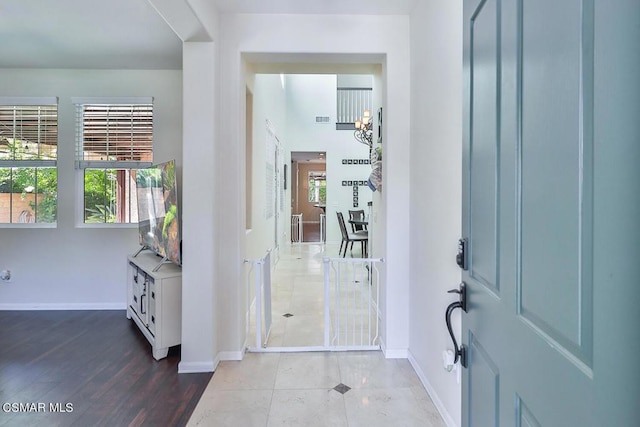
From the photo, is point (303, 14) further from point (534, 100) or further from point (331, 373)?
point (331, 373)

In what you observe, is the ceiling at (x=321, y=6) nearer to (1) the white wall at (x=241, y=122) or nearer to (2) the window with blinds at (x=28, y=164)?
(1) the white wall at (x=241, y=122)

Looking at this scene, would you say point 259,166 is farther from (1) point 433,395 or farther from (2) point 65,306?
(1) point 433,395

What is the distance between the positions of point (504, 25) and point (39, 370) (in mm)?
3645

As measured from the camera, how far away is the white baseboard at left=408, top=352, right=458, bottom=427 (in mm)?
1877

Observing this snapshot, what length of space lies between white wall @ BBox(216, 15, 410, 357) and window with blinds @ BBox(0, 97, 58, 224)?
107 inches

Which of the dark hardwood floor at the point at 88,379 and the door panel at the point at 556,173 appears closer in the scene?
the door panel at the point at 556,173

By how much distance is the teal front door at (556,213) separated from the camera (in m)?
0.48

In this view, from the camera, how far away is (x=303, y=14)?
264 centimetres

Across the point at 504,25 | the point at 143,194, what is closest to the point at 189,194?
the point at 143,194

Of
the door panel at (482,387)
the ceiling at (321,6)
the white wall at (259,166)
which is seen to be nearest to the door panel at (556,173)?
the door panel at (482,387)

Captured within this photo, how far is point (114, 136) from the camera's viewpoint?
3.92 m

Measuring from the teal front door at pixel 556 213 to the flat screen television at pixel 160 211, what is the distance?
2500 millimetres

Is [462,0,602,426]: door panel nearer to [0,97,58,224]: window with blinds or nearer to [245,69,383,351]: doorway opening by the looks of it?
[245,69,383,351]: doorway opening

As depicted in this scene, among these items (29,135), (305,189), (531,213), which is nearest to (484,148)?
(531,213)
